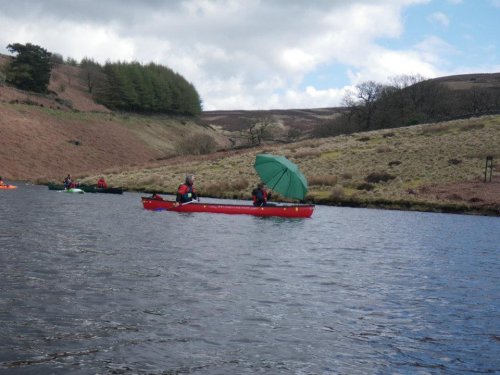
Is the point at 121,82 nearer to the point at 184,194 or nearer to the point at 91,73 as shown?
the point at 91,73

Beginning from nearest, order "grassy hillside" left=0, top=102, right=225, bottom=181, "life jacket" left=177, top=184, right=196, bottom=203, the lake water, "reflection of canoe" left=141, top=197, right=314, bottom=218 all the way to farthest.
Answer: the lake water
"reflection of canoe" left=141, top=197, right=314, bottom=218
"life jacket" left=177, top=184, right=196, bottom=203
"grassy hillside" left=0, top=102, right=225, bottom=181

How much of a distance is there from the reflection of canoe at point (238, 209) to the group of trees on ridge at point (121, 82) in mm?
91480

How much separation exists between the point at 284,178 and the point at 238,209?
11.2 feet

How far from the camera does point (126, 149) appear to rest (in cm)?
10944

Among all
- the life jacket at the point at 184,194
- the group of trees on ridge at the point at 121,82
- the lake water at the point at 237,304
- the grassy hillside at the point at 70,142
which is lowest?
the lake water at the point at 237,304

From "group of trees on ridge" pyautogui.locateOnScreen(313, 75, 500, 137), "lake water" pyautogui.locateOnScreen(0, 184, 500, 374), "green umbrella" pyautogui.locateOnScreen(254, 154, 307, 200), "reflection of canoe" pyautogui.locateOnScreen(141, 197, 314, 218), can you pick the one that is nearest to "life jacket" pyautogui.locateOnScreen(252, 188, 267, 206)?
"reflection of canoe" pyautogui.locateOnScreen(141, 197, 314, 218)

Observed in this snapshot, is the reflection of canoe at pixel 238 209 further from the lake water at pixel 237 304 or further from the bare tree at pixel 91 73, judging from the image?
the bare tree at pixel 91 73

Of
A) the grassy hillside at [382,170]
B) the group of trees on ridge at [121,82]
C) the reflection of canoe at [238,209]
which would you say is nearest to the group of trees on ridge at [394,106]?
the grassy hillside at [382,170]

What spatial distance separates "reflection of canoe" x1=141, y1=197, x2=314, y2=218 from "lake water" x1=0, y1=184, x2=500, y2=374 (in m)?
8.89

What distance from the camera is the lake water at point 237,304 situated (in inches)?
386

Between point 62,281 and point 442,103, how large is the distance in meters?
110

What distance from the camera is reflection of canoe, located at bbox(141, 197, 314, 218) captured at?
3500 cm

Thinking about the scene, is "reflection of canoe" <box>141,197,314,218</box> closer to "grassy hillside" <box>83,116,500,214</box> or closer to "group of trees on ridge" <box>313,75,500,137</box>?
"grassy hillside" <box>83,116,500,214</box>

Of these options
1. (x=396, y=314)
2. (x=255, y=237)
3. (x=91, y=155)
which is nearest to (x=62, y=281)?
(x=396, y=314)
